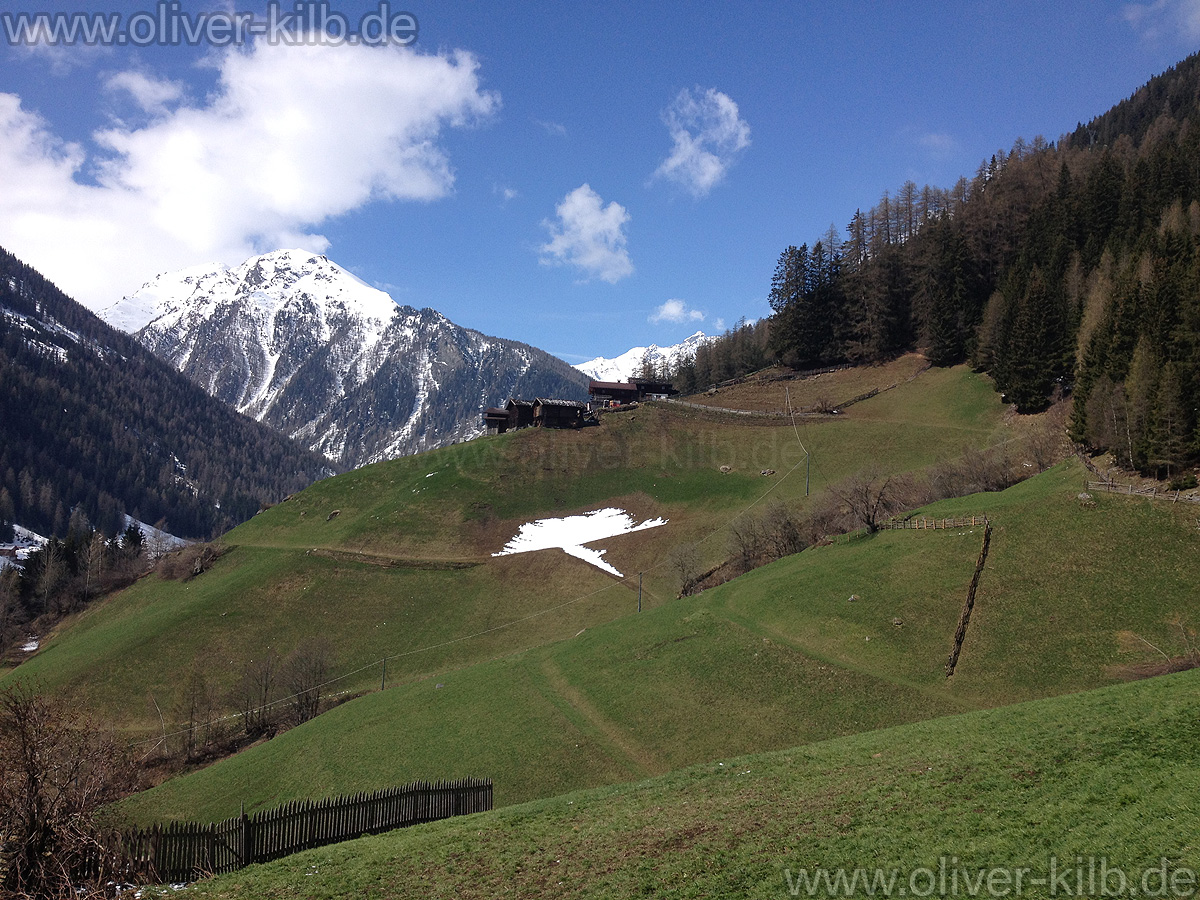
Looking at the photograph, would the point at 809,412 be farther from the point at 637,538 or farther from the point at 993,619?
the point at 993,619

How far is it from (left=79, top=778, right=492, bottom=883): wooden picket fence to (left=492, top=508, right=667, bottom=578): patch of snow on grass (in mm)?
49937

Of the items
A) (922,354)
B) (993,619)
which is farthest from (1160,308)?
(922,354)

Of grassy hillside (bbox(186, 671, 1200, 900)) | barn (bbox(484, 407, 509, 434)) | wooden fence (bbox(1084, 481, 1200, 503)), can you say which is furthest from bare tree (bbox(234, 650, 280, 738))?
barn (bbox(484, 407, 509, 434))

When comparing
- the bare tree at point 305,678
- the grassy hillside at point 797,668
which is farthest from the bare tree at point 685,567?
the bare tree at point 305,678

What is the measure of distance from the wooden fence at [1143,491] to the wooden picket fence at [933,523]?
6.75m

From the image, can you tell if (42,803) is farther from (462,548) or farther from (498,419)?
(498,419)

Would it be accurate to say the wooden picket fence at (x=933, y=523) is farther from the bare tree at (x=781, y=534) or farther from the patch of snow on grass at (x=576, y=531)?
the patch of snow on grass at (x=576, y=531)

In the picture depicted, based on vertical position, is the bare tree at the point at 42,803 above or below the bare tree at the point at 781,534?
below

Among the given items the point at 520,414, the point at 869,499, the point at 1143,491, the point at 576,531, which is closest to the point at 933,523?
the point at 869,499

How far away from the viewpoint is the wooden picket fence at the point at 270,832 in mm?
15555

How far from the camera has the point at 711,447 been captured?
9381cm

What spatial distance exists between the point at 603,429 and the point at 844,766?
82.7 m

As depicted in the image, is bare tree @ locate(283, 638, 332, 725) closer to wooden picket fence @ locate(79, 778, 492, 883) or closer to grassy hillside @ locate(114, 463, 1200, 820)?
grassy hillside @ locate(114, 463, 1200, 820)

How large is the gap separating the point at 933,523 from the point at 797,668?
646 inches
